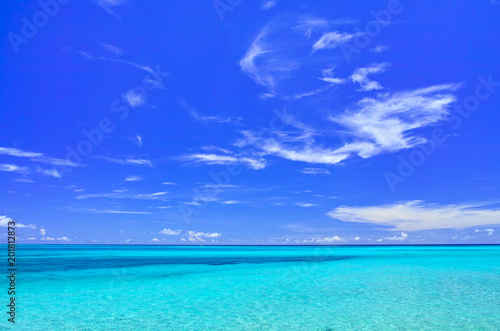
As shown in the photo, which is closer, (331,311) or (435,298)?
(331,311)

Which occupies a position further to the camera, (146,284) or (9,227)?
(146,284)

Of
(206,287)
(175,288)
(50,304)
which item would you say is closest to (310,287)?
(206,287)

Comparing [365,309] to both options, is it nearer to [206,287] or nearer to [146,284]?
[206,287]

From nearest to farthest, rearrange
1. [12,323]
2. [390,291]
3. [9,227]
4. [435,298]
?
[12,323] → [9,227] → [435,298] → [390,291]

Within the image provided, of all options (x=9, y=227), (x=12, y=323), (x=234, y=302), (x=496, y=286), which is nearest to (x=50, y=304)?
(x=12, y=323)

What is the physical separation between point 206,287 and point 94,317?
888 cm

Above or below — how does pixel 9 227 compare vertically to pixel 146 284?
above

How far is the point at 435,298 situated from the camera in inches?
693

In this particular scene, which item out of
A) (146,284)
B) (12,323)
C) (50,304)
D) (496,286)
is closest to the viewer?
(12,323)

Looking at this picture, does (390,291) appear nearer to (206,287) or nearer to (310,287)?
(310,287)

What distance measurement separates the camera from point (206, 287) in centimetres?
2216

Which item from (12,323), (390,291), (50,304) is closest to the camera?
(12,323)

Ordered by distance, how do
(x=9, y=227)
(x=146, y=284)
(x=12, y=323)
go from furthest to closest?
(x=146, y=284) → (x=9, y=227) → (x=12, y=323)

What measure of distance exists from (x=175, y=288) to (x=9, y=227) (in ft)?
33.8
